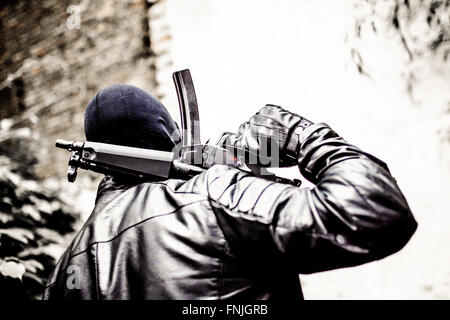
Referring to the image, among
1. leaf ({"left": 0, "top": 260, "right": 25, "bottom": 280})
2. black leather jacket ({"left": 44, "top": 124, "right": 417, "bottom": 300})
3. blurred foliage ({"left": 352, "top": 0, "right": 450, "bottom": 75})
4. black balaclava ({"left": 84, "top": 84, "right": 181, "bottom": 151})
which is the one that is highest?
blurred foliage ({"left": 352, "top": 0, "right": 450, "bottom": 75})

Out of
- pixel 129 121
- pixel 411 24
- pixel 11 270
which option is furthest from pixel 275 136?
Result: pixel 11 270

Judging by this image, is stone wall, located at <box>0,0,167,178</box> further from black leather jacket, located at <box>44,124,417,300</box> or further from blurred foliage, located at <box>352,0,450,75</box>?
black leather jacket, located at <box>44,124,417,300</box>

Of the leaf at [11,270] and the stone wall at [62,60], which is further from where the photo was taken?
the stone wall at [62,60]

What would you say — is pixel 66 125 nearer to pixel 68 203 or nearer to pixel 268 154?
pixel 68 203

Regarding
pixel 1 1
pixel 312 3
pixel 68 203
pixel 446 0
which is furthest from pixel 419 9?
pixel 1 1

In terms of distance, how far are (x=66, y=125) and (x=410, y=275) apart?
259 cm

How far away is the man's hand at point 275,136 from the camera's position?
0.97m

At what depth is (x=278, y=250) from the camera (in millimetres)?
764

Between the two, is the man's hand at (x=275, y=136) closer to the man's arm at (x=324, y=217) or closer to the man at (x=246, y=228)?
the man at (x=246, y=228)

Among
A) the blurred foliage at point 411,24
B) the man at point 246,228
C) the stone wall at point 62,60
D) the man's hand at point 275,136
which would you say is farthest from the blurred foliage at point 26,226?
the blurred foliage at point 411,24

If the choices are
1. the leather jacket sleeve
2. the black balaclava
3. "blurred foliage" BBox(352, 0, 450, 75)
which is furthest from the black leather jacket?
"blurred foliage" BBox(352, 0, 450, 75)

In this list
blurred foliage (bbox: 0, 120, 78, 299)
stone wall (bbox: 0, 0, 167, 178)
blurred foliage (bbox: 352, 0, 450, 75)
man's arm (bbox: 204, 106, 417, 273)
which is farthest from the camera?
stone wall (bbox: 0, 0, 167, 178)

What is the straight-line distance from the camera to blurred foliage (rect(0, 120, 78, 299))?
2.12 meters
